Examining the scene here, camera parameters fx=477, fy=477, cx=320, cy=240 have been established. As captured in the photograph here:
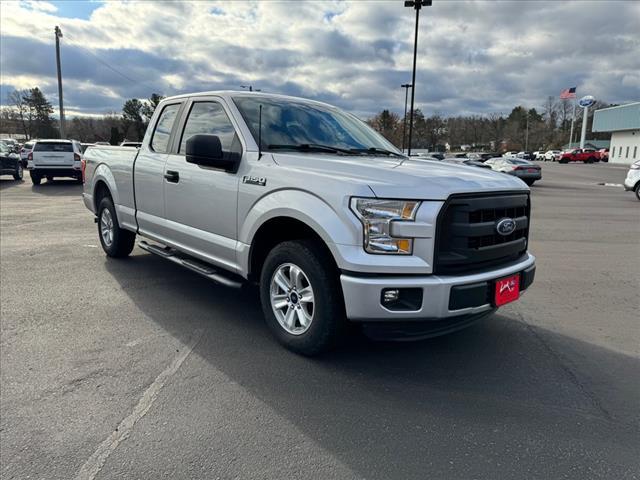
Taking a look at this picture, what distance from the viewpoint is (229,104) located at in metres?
4.34

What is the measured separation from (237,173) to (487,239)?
2041mm

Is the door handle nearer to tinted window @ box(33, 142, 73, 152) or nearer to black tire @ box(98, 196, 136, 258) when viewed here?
black tire @ box(98, 196, 136, 258)

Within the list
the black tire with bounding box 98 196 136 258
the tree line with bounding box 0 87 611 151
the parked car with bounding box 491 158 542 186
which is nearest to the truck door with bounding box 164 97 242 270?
the black tire with bounding box 98 196 136 258

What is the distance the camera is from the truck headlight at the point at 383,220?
3.04 m

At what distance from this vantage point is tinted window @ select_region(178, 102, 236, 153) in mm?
4262

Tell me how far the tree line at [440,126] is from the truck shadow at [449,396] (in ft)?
155

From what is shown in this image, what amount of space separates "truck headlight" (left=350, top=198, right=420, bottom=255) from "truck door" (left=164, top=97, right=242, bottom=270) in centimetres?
137

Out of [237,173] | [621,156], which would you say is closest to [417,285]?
[237,173]

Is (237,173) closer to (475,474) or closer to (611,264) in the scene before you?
(475,474)

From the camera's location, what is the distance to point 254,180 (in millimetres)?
3797

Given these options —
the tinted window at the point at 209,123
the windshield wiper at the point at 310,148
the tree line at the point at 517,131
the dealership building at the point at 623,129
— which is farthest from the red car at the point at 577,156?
the tinted window at the point at 209,123

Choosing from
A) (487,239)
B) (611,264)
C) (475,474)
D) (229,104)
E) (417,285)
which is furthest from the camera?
(611,264)

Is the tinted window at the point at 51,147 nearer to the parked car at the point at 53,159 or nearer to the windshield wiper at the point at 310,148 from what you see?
the parked car at the point at 53,159

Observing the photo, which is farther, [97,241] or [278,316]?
[97,241]
